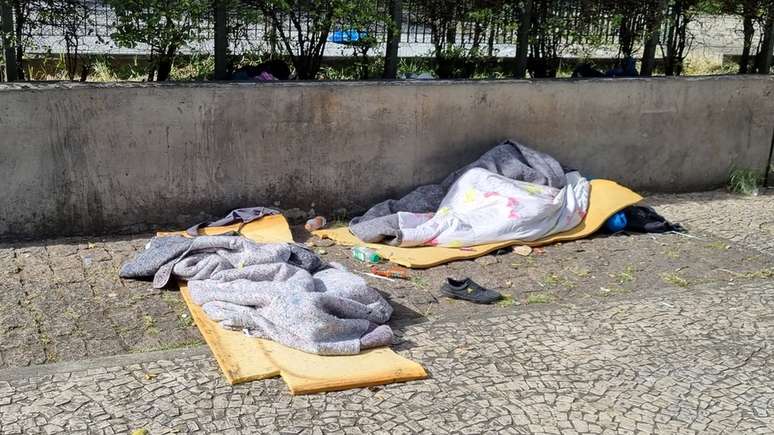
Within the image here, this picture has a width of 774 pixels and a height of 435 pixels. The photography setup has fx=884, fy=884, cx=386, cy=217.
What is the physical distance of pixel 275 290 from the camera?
487 centimetres

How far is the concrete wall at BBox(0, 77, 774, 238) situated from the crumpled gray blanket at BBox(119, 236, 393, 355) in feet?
2.56

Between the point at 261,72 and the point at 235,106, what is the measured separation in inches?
21.7

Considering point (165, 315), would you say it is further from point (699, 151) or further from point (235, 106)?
point (699, 151)

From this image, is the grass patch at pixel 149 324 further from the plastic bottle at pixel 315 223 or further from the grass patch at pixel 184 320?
the plastic bottle at pixel 315 223

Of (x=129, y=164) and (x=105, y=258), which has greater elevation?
(x=129, y=164)

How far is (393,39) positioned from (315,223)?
66.5 inches

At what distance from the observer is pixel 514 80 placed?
743cm

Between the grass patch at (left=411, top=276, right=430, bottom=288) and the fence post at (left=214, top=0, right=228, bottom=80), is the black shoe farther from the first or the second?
the fence post at (left=214, top=0, right=228, bottom=80)

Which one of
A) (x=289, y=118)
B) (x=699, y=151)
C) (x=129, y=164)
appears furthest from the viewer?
(x=699, y=151)

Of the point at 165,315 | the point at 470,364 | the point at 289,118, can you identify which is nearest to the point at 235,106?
the point at 289,118

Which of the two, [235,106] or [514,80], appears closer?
[235,106]

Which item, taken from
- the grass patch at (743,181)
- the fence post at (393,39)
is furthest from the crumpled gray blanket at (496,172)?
the grass patch at (743,181)

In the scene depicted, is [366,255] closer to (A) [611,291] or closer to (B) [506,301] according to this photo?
(B) [506,301]

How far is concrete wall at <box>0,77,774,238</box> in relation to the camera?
19.8ft
